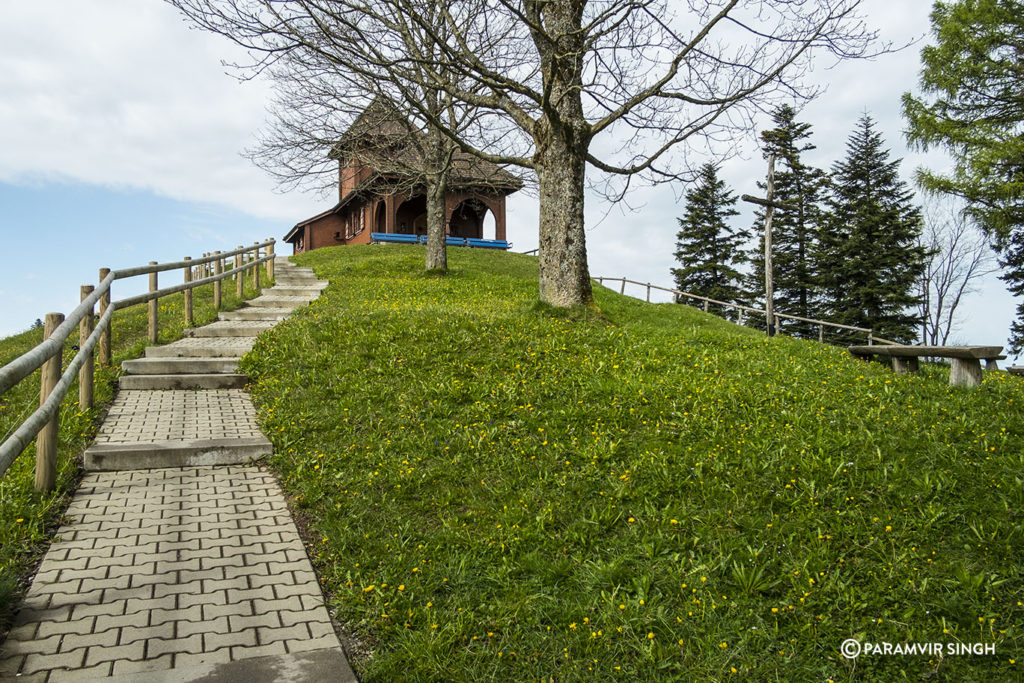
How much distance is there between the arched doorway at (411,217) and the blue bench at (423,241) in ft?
13.1

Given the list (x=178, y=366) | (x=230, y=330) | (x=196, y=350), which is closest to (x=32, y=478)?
(x=178, y=366)

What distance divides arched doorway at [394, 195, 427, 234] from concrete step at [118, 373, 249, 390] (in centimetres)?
2940

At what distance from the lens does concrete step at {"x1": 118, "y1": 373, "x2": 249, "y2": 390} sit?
8812 mm

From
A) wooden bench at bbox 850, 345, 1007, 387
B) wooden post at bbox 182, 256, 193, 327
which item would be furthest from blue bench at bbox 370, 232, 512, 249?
wooden bench at bbox 850, 345, 1007, 387

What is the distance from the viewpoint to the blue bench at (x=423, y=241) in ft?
106

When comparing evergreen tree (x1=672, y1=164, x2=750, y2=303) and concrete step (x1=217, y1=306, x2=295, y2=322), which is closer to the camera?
concrete step (x1=217, y1=306, x2=295, y2=322)

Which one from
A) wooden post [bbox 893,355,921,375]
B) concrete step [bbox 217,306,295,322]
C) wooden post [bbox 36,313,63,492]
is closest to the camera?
wooden post [bbox 36,313,63,492]

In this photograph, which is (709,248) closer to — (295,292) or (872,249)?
(872,249)

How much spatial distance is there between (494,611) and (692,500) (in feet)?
6.07

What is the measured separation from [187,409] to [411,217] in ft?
103

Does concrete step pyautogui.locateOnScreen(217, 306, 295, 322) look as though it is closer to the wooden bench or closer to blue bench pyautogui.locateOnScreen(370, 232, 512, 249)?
the wooden bench

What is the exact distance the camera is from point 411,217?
125 ft

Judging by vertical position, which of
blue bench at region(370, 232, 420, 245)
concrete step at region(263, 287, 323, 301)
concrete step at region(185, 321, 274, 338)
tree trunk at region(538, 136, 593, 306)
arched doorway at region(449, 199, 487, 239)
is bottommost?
concrete step at region(185, 321, 274, 338)

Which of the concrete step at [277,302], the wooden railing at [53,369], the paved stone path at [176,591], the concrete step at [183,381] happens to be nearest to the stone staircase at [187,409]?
the concrete step at [183,381]
